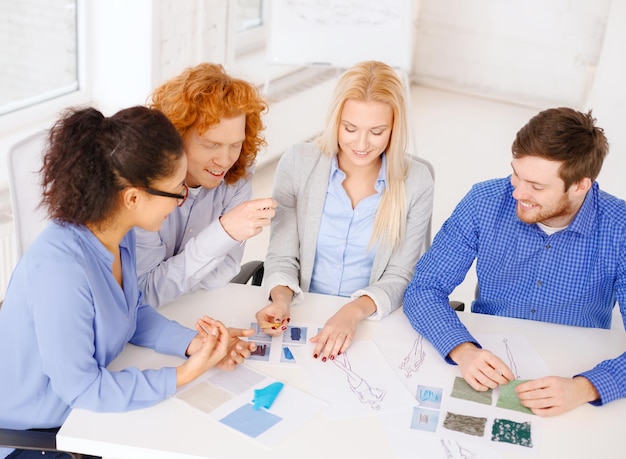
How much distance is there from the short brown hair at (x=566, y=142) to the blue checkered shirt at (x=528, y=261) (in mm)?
146

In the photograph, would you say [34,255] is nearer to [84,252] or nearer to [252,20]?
[84,252]

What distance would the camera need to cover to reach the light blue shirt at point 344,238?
235 cm

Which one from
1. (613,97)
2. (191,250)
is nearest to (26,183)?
(191,250)

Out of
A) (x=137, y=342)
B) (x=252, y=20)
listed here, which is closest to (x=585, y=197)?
(x=137, y=342)

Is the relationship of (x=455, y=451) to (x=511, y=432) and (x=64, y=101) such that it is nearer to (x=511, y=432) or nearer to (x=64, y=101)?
(x=511, y=432)

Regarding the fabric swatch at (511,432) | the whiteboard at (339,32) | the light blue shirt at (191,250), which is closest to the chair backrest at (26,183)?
the light blue shirt at (191,250)

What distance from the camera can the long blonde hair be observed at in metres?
2.24

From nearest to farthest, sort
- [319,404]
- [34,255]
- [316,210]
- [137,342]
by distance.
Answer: [34,255] → [319,404] → [137,342] → [316,210]

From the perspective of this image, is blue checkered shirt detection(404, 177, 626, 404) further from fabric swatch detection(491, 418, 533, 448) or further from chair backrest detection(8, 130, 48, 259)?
chair backrest detection(8, 130, 48, 259)

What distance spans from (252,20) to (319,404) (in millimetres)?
4059

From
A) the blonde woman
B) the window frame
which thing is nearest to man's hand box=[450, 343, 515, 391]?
the blonde woman

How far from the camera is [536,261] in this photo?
88.5 inches

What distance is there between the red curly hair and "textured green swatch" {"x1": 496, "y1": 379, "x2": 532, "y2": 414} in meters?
0.98

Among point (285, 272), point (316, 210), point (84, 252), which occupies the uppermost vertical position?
point (84, 252)
